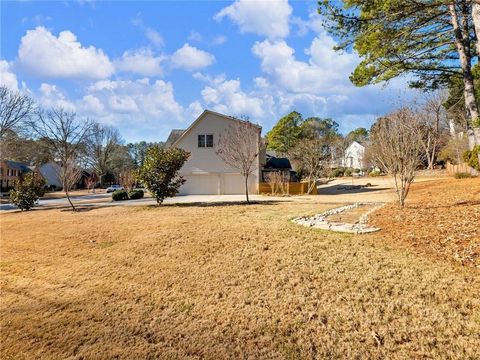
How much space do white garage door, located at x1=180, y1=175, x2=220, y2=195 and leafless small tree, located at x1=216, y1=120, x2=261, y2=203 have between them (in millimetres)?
2189

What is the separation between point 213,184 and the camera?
25.2 m

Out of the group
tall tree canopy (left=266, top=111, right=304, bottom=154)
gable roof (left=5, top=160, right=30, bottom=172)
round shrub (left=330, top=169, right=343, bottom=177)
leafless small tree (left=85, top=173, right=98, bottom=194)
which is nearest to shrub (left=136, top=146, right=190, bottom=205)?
leafless small tree (left=85, top=173, right=98, bottom=194)

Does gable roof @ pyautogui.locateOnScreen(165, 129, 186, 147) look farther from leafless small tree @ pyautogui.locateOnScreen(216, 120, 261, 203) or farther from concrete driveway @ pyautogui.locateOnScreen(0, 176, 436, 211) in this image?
concrete driveway @ pyautogui.locateOnScreen(0, 176, 436, 211)

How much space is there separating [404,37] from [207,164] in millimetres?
17477

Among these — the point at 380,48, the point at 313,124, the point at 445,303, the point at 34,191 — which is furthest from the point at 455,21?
the point at 313,124

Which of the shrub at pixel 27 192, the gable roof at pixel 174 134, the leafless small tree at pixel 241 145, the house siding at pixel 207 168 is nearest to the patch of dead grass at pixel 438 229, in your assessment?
the leafless small tree at pixel 241 145

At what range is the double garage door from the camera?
25.1 meters

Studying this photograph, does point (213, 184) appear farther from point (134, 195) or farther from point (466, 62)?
point (466, 62)

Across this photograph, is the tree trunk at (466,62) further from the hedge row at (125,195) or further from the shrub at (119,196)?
the shrub at (119,196)

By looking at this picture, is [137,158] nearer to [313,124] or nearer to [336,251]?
[313,124]

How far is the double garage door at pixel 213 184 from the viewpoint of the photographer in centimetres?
2506

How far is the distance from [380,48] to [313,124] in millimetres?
49491

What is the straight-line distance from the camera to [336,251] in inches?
228

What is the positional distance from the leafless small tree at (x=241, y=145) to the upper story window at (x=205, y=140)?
2.60 feet
